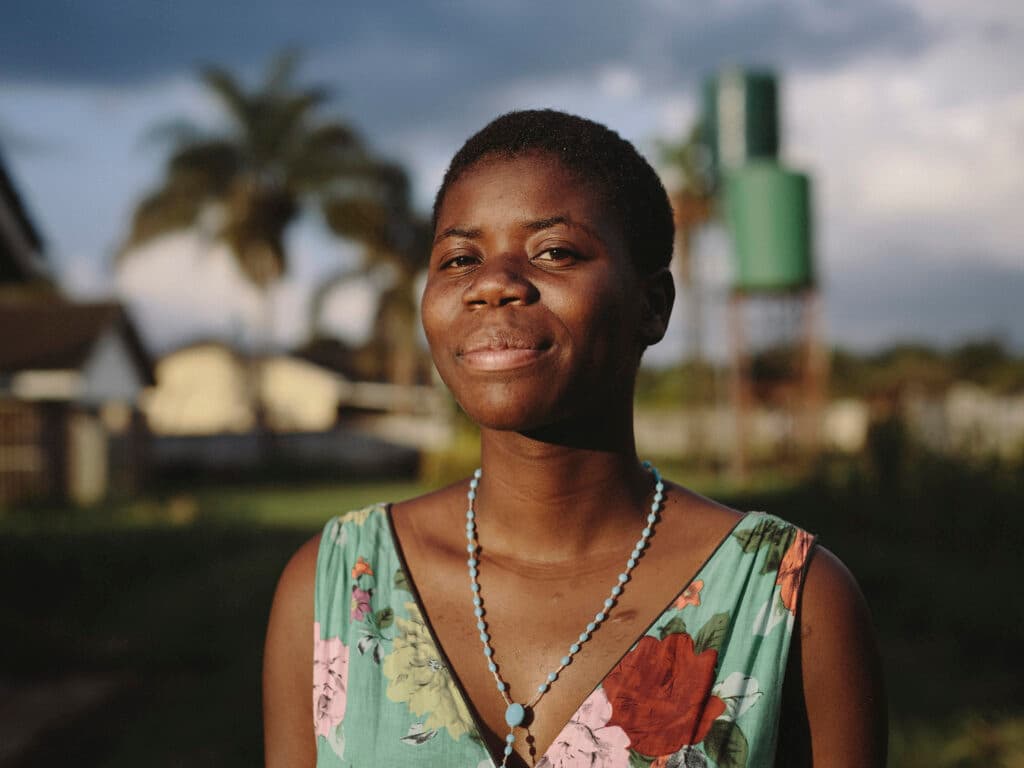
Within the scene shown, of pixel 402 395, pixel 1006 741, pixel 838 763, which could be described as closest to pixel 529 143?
pixel 838 763

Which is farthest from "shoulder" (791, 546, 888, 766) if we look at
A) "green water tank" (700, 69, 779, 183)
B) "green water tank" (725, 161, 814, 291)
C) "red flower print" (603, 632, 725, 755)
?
"green water tank" (700, 69, 779, 183)

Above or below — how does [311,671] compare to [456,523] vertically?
below

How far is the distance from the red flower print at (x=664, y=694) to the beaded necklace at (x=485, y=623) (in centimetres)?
8

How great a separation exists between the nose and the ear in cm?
24

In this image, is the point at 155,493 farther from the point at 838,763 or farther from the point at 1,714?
the point at 838,763

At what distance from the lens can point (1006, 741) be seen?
20.5 ft

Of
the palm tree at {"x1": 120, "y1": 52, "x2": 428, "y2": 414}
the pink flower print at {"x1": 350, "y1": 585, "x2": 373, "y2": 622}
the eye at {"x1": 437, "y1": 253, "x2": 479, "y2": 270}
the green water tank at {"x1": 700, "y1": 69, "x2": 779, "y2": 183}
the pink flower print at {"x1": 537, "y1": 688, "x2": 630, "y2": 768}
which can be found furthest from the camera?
the palm tree at {"x1": 120, "y1": 52, "x2": 428, "y2": 414}

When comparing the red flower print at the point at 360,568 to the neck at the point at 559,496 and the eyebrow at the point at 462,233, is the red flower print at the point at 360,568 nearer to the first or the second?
the neck at the point at 559,496

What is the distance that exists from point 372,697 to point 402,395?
3899 cm

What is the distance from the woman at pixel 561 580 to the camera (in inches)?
65.5

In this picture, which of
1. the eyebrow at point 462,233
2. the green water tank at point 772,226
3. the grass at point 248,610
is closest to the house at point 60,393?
the grass at point 248,610

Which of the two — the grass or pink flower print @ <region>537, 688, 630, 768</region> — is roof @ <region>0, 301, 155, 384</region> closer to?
the grass

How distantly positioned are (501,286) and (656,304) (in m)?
0.33

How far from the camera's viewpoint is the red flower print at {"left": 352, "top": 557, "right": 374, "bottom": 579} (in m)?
1.92
